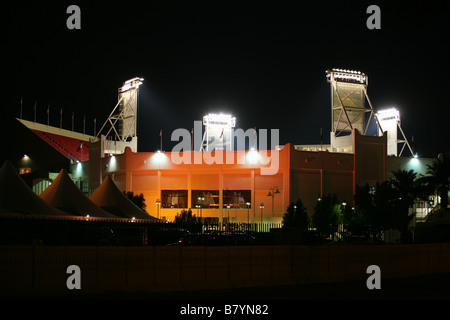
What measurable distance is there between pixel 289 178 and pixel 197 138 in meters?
27.8

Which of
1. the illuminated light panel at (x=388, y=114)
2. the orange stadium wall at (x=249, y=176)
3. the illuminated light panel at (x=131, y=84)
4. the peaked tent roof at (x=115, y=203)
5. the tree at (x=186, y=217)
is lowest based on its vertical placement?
the tree at (x=186, y=217)

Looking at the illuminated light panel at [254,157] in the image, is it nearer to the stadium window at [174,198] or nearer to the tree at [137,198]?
the stadium window at [174,198]

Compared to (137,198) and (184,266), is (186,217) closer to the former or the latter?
(137,198)

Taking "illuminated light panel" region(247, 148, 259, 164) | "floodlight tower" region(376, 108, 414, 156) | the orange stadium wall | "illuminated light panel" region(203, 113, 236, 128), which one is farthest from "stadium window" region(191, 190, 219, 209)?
"floodlight tower" region(376, 108, 414, 156)

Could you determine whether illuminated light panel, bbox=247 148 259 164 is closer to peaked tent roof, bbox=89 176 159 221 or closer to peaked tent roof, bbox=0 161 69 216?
peaked tent roof, bbox=89 176 159 221

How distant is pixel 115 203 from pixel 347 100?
51544 millimetres

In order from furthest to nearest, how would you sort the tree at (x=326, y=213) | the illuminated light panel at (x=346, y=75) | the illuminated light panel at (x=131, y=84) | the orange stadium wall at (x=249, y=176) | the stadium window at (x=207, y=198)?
the illuminated light panel at (x=131, y=84)
the illuminated light panel at (x=346, y=75)
the stadium window at (x=207, y=198)
the orange stadium wall at (x=249, y=176)
the tree at (x=326, y=213)

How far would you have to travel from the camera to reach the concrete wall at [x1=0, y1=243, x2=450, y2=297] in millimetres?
15578

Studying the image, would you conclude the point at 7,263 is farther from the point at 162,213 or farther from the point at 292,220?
the point at 162,213

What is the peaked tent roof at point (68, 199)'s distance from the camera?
1330 inches

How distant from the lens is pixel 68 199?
34250 mm

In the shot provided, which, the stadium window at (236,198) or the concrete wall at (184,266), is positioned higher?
the stadium window at (236,198)

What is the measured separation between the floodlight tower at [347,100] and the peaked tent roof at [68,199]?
5105 centimetres

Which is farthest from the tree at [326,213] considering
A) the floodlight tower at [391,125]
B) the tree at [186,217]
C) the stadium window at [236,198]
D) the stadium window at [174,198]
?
the floodlight tower at [391,125]
